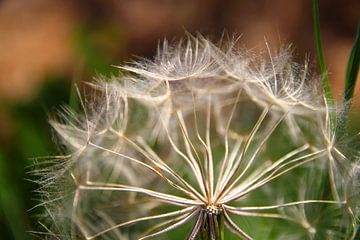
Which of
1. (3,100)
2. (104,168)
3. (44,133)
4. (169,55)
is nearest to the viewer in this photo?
(169,55)

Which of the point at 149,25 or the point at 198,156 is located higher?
the point at 149,25

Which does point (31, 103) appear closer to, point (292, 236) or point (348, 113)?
point (292, 236)

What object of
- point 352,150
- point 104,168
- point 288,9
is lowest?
point 104,168

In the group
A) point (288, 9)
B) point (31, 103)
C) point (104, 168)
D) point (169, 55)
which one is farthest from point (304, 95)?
point (288, 9)

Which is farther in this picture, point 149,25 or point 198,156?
point 149,25

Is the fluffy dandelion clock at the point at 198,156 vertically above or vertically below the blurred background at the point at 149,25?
below

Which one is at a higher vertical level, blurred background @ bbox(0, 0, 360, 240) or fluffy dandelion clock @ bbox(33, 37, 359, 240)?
blurred background @ bbox(0, 0, 360, 240)

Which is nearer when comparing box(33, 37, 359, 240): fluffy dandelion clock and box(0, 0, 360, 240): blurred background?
box(33, 37, 359, 240): fluffy dandelion clock

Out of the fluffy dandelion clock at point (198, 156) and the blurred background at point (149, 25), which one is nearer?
the fluffy dandelion clock at point (198, 156)
